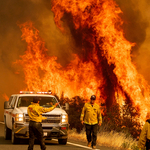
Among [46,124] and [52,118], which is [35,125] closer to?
[46,124]

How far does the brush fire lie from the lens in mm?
27734

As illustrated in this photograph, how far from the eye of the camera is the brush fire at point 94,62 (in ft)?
91.0

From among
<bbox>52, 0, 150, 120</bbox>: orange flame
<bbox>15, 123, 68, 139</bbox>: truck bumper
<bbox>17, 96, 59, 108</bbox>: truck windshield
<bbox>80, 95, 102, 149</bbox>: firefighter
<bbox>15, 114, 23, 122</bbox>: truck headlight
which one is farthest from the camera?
<bbox>52, 0, 150, 120</bbox>: orange flame

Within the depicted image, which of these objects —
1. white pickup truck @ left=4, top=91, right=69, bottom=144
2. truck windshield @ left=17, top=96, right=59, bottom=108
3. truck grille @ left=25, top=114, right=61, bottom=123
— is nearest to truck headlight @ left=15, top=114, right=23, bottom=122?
white pickup truck @ left=4, top=91, right=69, bottom=144

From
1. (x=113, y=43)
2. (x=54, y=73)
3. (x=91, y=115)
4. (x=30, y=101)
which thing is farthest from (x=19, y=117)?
(x=54, y=73)

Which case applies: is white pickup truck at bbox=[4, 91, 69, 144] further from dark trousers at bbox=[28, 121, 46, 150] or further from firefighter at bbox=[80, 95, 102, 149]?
dark trousers at bbox=[28, 121, 46, 150]

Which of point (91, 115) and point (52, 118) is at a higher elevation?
point (91, 115)

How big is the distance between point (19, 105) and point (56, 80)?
18.8 meters

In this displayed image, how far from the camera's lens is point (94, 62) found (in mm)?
30750

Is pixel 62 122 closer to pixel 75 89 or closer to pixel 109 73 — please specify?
pixel 109 73

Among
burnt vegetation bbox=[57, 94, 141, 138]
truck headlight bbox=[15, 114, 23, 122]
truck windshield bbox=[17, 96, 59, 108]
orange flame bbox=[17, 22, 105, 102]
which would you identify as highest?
orange flame bbox=[17, 22, 105, 102]

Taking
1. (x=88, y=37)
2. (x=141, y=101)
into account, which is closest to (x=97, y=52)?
(x=88, y=37)

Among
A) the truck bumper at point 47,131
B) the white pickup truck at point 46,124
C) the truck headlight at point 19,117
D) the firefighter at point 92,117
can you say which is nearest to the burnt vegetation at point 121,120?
the white pickup truck at point 46,124

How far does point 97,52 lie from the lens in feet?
99.6
